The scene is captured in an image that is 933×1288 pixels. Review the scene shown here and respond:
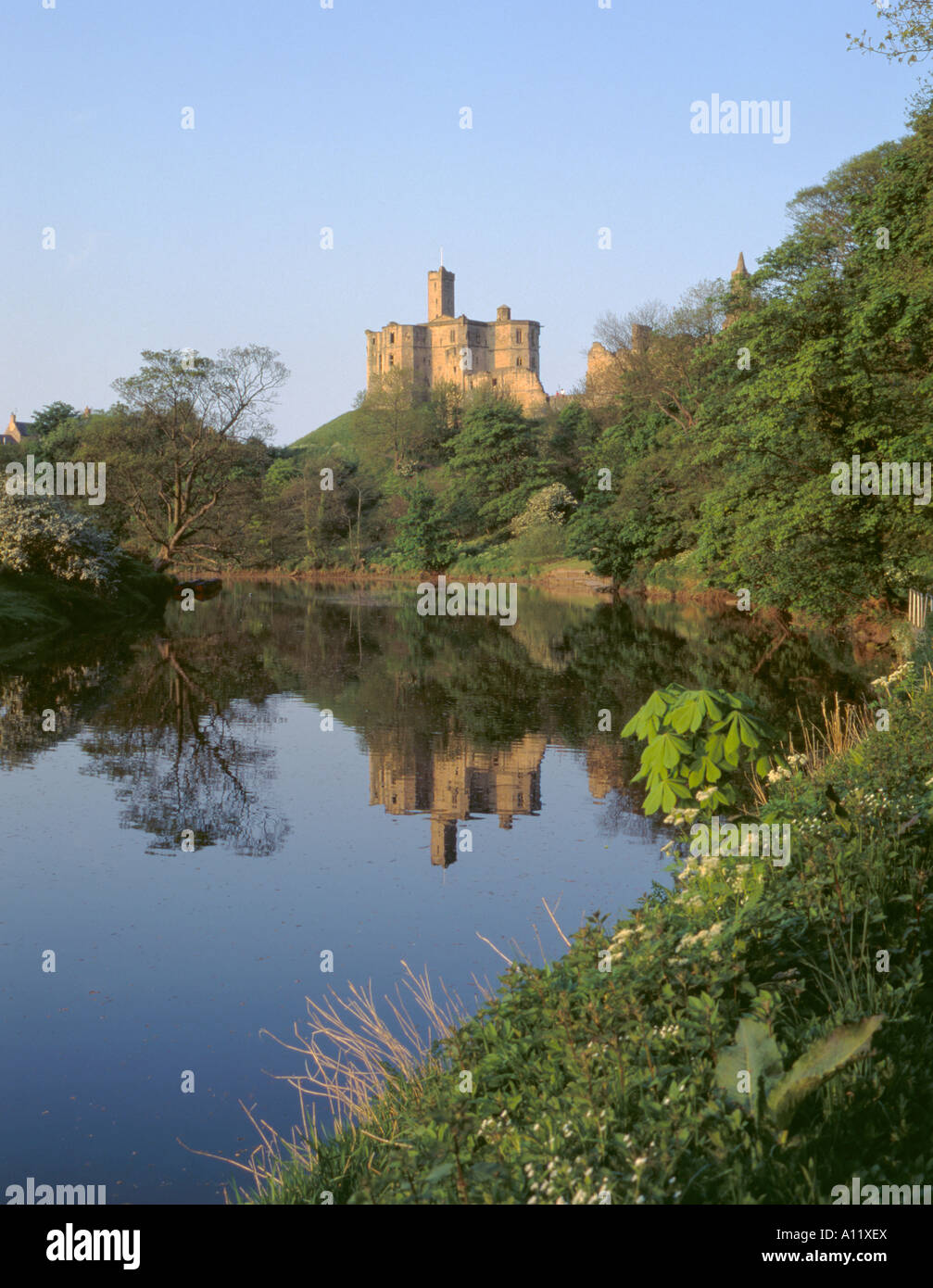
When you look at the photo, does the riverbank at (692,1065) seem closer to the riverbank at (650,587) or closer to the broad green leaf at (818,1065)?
the broad green leaf at (818,1065)

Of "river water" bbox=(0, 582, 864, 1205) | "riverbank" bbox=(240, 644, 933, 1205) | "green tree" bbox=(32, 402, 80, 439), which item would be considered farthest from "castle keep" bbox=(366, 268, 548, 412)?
"riverbank" bbox=(240, 644, 933, 1205)

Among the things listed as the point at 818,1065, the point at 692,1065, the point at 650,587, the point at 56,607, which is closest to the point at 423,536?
the point at 650,587

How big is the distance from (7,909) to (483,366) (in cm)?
16663

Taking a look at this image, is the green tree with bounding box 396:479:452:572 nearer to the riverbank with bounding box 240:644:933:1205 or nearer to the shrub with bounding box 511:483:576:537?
the shrub with bounding box 511:483:576:537

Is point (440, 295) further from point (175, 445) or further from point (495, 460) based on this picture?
point (175, 445)

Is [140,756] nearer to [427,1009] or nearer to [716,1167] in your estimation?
[427,1009]

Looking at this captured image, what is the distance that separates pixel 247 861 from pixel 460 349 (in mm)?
162264

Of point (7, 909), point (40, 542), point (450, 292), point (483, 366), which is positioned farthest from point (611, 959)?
point (450, 292)

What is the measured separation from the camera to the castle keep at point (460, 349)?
544 feet

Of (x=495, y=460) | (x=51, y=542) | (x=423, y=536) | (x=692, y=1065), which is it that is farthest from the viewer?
(x=495, y=460)

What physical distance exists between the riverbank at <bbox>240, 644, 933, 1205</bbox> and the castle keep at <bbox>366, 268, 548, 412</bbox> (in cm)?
16255

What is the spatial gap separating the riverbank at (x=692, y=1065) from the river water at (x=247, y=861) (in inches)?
38.8

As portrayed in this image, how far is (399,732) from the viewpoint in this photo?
56.9ft

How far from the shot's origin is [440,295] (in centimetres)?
17612
